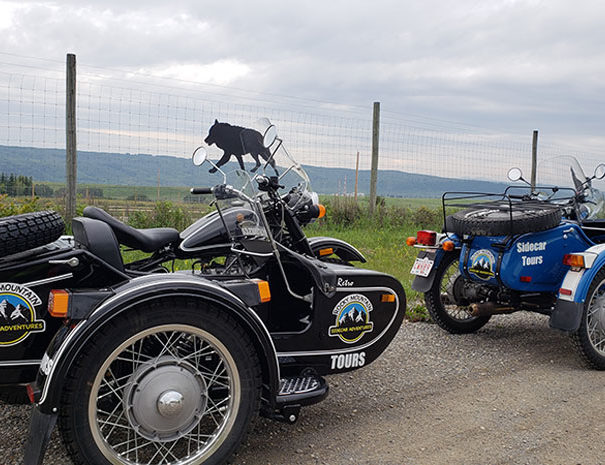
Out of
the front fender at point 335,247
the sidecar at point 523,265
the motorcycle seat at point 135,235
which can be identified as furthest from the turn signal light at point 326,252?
the motorcycle seat at point 135,235

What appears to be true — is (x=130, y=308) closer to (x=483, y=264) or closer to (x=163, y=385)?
(x=163, y=385)

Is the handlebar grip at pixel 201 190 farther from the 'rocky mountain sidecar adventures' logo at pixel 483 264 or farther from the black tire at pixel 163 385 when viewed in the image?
the 'rocky mountain sidecar adventures' logo at pixel 483 264

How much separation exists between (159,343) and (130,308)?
0.27m

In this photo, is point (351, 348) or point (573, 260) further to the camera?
point (573, 260)

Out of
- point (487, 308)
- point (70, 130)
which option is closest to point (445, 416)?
point (487, 308)

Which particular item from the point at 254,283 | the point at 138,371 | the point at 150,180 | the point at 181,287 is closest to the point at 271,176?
the point at 254,283

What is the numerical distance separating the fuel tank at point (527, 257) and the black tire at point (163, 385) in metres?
2.54

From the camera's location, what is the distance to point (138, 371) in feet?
9.05

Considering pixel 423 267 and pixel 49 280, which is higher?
pixel 49 280

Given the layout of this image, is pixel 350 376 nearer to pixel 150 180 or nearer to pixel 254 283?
pixel 254 283

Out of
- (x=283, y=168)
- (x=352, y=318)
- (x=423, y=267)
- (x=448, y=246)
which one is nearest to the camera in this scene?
(x=352, y=318)

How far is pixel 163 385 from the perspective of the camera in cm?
277

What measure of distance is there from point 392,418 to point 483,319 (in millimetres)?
2177

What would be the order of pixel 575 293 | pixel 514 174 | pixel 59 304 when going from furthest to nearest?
pixel 514 174, pixel 575 293, pixel 59 304
